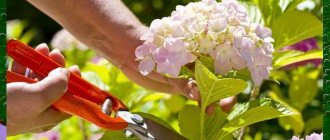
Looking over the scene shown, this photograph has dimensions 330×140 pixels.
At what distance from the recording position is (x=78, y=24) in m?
1.43

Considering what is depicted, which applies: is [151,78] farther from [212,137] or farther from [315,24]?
[315,24]

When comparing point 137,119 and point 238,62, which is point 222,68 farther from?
point 137,119

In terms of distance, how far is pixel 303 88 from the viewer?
7.02 feet

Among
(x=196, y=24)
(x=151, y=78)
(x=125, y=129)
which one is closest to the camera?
(x=196, y=24)

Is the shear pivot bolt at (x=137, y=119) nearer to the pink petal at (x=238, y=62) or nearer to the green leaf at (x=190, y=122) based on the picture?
the green leaf at (x=190, y=122)

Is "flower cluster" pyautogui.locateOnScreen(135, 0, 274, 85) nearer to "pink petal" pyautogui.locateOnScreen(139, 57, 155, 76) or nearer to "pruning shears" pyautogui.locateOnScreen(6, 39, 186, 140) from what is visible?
"pink petal" pyautogui.locateOnScreen(139, 57, 155, 76)

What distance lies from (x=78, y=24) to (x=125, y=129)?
0.30 meters

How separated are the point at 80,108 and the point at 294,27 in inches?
19.2

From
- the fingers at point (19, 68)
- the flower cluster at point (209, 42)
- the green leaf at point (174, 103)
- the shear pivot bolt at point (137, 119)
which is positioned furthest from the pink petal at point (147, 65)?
the green leaf at point (174, 103)

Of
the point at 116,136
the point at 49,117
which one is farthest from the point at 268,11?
the point at 49,117

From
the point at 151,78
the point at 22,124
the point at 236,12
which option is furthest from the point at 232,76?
the point at 22,124

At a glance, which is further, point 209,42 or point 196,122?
point 196,122

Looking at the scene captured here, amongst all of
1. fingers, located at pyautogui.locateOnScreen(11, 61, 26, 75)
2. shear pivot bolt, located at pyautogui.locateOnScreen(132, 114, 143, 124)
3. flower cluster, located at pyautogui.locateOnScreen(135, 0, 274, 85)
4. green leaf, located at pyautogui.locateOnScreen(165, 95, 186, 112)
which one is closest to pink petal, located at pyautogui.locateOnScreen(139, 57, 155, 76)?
flower cluster, located at pyautogui.locateOnScreen(135, 0, 274, 85)

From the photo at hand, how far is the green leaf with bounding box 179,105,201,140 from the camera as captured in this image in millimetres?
1232
